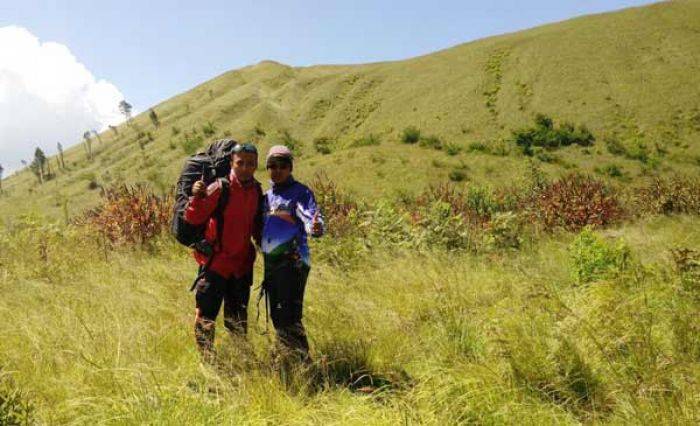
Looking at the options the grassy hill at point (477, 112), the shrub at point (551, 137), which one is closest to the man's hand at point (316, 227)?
the grassy hill at point (477, 112)

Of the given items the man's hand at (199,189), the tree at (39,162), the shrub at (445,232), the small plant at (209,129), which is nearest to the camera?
the man's hand at (199,189)

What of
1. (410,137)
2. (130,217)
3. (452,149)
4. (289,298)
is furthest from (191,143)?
(289,298)

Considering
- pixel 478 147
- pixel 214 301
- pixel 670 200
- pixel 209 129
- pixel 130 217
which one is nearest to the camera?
pixel 214 301

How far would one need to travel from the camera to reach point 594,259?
17.2 ft

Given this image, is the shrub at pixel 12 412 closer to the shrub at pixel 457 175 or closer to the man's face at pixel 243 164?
the man's face at pixel 243 164

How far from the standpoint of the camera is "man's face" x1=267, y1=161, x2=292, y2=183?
Answer: 355 centimetres

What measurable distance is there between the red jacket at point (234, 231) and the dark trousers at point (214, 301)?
7cm

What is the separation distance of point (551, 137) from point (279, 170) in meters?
39.6

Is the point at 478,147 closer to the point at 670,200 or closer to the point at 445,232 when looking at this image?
the point at 670,200

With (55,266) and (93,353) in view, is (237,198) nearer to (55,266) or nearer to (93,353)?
(93,353)

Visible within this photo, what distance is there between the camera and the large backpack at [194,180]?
3322 mm

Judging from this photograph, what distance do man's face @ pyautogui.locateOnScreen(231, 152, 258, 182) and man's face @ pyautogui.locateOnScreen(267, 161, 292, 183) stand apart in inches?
5.3

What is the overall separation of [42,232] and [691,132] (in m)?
44.4

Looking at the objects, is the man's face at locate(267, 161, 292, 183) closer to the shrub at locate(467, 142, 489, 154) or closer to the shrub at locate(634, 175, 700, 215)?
the shrub at locate(634, 175, 700, 215)
